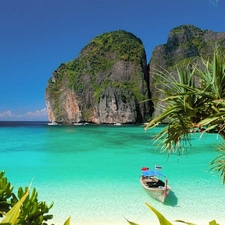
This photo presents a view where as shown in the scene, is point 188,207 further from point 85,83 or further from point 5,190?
point 85,83

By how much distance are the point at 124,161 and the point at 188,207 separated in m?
10.3

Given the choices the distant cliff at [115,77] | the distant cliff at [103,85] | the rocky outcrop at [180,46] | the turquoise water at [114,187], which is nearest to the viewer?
the turquoise water at [114,187]

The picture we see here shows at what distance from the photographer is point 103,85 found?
98.1 m

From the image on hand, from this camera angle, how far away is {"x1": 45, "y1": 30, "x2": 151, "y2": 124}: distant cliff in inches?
3393

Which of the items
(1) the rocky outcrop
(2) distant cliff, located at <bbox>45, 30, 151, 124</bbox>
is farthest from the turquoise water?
(1) the rocky outcrop

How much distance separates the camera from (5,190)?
82.0 inches

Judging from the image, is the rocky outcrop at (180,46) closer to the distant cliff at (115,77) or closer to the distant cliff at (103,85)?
the distant cliff at (115,77)

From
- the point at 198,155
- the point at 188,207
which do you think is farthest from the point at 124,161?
the point at 188,207

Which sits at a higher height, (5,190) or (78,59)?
(78,59)

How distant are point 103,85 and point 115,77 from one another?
19.8ft

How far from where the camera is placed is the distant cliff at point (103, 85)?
283 feet

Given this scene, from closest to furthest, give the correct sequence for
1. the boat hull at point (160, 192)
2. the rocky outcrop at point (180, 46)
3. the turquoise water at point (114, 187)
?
the turquoise water at point (114, 187) < the boat hull at point (160, 192) < the rocky outcrop at point (180, 46)

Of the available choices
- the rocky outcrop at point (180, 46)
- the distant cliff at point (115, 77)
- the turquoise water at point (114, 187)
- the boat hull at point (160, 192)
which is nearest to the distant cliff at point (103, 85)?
the distant cliff at point (115, 77)

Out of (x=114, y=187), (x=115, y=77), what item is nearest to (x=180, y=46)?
(x=115, y=77)
